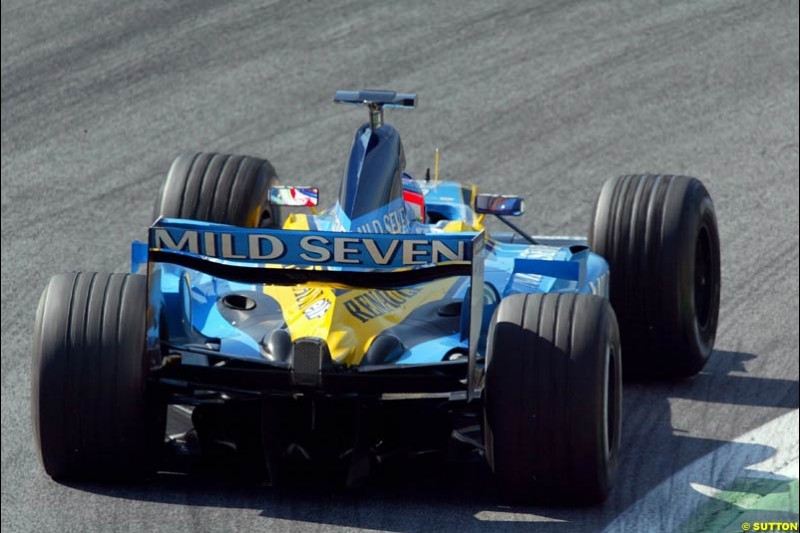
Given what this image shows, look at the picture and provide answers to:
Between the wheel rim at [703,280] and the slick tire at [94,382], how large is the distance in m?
4.31

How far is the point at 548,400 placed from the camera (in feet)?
26.7

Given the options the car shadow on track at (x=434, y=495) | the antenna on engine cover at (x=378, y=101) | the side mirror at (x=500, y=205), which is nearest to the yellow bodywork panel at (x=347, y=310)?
the car shadow on track at (x=434, y=495)

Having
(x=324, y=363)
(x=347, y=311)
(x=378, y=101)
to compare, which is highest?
(x=378, y=101)

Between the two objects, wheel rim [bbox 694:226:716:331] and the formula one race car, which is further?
wheel rim [bbox 694:226:716:331]

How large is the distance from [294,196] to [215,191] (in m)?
0.53

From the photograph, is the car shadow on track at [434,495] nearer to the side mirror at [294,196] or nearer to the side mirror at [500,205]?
the side mirror at [500,205]

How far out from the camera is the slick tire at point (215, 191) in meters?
11.1

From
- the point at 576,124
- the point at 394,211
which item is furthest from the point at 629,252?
the point at 576,124

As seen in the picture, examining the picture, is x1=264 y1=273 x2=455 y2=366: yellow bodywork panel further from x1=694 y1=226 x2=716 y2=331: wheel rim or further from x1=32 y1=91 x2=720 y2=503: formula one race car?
x1=694 y1=226 x2=716 y2=331: wheel rim

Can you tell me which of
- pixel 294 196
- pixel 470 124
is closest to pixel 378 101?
pixel 294 196

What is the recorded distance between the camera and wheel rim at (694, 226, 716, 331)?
11266mm

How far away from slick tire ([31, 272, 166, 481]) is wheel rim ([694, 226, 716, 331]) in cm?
431

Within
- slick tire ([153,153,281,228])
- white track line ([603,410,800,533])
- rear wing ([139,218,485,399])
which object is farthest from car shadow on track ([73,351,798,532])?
slick tire ([153,153,281,228])

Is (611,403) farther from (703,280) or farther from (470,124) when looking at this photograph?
(470,124)
